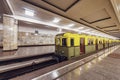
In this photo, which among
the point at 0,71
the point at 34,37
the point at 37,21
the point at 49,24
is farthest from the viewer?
the point at 34,37

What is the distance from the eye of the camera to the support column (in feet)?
Answer: 22.2

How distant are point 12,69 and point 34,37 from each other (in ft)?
25.7

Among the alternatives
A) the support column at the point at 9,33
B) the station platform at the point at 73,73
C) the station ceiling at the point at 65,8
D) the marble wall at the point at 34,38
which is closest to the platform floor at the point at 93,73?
the station platform at the point at 73,73

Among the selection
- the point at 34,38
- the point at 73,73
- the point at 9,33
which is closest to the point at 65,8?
the point at 73,73

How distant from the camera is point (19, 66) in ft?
15.0

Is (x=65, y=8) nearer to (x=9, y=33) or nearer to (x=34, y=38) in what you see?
(x=9, y=33)

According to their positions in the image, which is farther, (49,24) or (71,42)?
(49,24)

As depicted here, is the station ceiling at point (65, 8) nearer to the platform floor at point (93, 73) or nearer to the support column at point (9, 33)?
the support column at point (9, 33)

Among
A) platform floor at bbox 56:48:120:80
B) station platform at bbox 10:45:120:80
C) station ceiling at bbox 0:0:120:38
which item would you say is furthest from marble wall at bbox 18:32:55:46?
platform floor at bbox 56:48:120:80

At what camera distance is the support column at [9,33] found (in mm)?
6763

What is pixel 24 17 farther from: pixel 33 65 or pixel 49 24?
pixel 33 65

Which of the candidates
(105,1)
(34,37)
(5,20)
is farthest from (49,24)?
(105,1)

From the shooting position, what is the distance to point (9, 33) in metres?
7.03

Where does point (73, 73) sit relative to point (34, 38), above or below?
below
